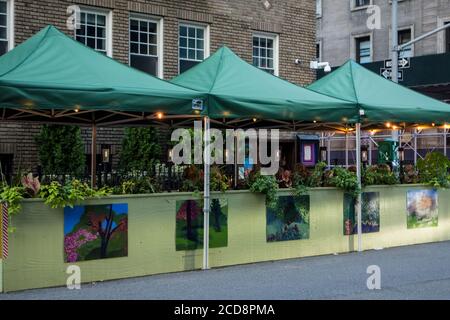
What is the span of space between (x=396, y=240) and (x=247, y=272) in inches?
149

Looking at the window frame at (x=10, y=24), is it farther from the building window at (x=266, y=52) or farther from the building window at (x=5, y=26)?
the building window at (x=266, y=52)

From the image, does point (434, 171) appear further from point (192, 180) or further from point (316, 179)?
point (192, 180)

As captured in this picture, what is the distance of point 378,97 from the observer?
11.6 meters

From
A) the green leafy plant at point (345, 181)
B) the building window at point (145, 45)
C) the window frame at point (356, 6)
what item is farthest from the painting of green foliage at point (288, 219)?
the window frame at point (356, 6)

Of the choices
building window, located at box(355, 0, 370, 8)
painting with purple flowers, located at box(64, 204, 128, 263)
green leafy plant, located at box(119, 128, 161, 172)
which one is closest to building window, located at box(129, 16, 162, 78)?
green leafy plant, located at box(119, 128, 161, 172)

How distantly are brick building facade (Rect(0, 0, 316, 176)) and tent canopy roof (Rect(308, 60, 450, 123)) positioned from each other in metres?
4.72

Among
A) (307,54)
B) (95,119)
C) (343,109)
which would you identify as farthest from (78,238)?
(307,54)

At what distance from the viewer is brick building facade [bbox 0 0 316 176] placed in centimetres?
1379

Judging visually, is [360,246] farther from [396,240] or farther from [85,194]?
[85,194]

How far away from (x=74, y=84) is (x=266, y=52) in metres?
10.4

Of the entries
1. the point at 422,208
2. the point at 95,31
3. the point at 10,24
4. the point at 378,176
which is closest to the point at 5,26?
the point at 10,24

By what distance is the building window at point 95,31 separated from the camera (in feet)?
48.2

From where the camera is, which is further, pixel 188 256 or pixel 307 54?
pixel 307 54

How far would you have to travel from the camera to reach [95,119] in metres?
11.7
